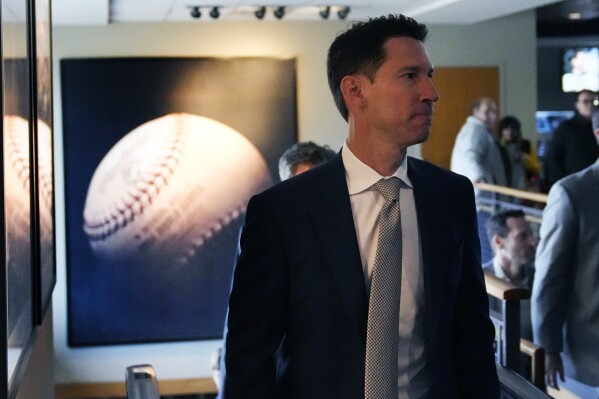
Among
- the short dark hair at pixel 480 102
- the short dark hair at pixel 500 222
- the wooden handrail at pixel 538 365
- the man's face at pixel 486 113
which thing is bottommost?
the wooden handrail at pixel 538 365

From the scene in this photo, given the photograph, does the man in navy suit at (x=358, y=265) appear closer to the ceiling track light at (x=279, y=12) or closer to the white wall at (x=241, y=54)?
the ceiling track light at (x=279, y=12)

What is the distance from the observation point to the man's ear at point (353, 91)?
87.4 inches

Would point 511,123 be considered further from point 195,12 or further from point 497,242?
point 497,242

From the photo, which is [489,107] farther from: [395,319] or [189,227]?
[395,319]

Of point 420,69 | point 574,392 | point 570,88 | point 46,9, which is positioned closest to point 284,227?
point 420,69

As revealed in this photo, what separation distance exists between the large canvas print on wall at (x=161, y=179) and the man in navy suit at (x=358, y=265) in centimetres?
750

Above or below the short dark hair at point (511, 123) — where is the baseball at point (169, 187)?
below

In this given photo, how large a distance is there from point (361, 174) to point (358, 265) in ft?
0.64

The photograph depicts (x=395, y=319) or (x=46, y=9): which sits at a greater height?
(x=46, y=9)

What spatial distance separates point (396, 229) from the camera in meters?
2.16

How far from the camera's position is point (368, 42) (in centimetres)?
222

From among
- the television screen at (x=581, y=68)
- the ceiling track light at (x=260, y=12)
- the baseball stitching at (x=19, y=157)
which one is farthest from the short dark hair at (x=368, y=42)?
the television screen at (x=581, y=68)

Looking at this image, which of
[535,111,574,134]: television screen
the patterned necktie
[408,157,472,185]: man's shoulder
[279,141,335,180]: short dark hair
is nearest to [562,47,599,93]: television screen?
[535,111,574,134]: television screen

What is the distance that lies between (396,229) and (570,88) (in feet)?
54.0
